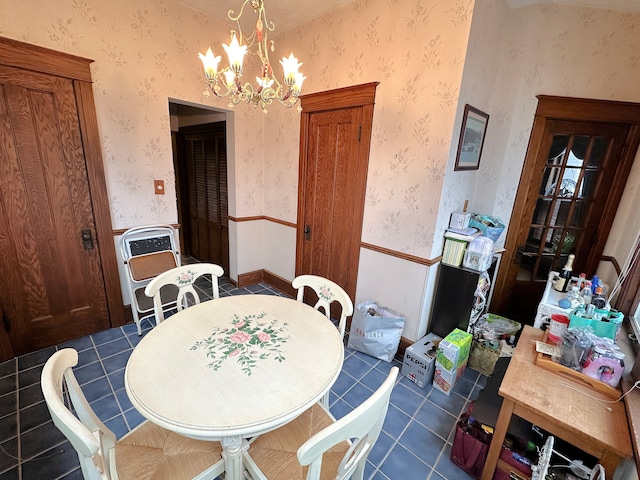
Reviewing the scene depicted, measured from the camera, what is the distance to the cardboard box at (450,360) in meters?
1.93

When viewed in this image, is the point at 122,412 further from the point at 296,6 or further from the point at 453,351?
the point at 296,6

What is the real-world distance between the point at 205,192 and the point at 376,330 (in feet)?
9.64

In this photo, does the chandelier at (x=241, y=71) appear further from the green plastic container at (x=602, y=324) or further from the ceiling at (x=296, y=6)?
the green plastic container at (x=602, y=324)

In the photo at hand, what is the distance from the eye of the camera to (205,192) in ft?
12.7

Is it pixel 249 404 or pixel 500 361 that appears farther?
pixel 500 361

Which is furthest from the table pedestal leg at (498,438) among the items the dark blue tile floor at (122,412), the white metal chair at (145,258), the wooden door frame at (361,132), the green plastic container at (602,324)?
the white metal chair at (145,258)

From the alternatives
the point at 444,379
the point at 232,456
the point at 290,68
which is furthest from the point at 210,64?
the point at 444,379

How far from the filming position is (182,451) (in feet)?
3.71

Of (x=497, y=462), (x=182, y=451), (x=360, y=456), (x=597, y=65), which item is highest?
(x=597, y=65)

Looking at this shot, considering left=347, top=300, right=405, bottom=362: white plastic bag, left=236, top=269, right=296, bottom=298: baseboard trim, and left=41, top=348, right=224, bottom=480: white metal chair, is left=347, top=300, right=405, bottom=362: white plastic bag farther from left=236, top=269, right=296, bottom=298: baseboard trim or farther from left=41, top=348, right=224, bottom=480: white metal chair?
left=41, top=348, right=224, bottom=480: white metal chair

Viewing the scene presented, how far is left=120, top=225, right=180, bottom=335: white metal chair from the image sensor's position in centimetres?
243

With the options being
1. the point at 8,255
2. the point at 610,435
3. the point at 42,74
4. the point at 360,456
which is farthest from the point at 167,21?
the point at 610,435

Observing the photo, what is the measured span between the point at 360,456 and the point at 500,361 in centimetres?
129

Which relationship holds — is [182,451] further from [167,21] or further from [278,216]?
[167,21]
